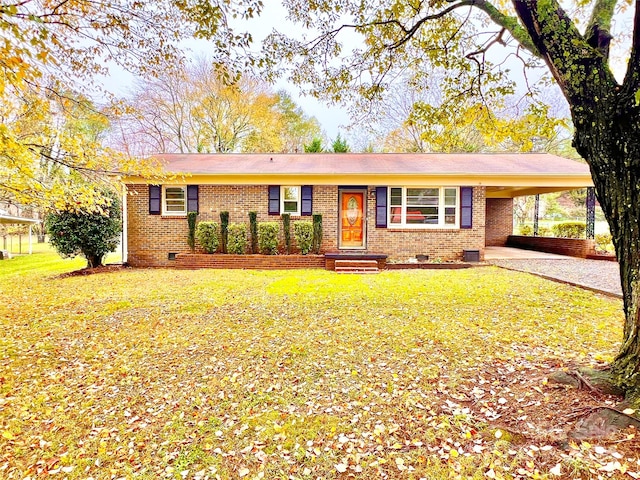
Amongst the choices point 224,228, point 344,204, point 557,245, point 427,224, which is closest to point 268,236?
point 224,228

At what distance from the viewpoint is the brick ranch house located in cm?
1110

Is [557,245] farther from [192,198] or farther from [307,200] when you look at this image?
[192,198]

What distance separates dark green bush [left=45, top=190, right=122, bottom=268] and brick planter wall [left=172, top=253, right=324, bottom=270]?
231 cm

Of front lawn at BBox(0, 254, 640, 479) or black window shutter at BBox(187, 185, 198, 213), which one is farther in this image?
black window shutter at BBox(187, 185, 198, 213)

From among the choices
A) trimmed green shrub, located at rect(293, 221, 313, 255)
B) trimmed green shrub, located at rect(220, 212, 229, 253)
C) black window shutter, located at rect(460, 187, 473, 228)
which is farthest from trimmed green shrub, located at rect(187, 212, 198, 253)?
black window shutter, located at rect(460, 187, 473, 228)

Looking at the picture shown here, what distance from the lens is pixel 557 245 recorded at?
12.8m

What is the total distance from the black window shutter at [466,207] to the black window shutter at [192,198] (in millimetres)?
8789

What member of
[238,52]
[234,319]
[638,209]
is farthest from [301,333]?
[238,52]

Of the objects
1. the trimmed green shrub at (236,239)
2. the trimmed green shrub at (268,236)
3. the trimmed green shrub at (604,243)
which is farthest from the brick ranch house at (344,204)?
the trimmed green shrub at (604,243)

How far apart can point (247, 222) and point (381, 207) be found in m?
4.52

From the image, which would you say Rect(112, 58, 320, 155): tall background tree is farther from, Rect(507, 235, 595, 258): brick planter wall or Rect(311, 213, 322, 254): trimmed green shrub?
Rect(507, 235, 595, 258): brick planter wall

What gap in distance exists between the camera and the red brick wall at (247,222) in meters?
11.2

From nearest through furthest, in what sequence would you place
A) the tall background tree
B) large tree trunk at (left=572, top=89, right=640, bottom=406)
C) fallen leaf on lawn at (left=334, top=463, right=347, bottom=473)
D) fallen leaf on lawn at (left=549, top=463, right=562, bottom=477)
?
fallen leaf on lawn at (left=549, top=463, right=562, bottom=477) → fallen leaf on lawn at (left=334, top=463, right=347, bottom=473) → large tree trunk at (left=572, top=89, right=640, bottom=406) → the tall background tree

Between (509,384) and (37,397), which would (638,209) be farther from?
(37,397)
